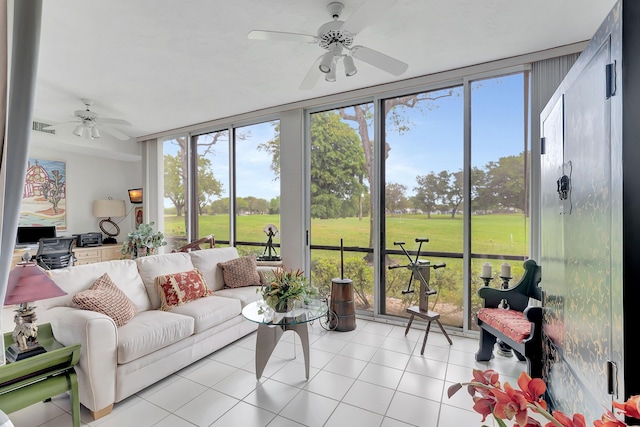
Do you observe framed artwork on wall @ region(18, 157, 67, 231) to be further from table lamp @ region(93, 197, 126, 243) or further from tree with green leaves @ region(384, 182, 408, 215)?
tree with green leaves @ region(384, 182, 408, 215)

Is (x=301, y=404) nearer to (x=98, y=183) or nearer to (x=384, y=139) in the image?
(x=384, y=139)

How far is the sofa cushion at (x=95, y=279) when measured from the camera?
7.78 ft

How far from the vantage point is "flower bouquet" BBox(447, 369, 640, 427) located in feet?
1.69

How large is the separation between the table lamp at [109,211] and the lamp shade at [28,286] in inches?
179

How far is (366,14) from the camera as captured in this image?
1849 millimetres

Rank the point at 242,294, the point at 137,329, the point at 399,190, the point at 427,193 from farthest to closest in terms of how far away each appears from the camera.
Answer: the point at 399,190 → the point at 427,193 → the point at 242,294 → the point at 137,329

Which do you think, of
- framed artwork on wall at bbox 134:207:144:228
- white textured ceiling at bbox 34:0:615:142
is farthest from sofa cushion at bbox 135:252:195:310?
framed artwork on wall at bbox 134:207:144:228

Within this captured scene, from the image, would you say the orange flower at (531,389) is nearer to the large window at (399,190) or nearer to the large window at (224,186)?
the large window at (399,190)

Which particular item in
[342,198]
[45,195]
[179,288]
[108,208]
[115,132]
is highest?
[115,132]

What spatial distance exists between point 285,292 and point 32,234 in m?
5.13

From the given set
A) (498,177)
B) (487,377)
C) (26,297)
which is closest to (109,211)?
(26,297)

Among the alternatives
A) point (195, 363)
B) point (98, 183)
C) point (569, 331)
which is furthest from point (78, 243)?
point (569, 331)

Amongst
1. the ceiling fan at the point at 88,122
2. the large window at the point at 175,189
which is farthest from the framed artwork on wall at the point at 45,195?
the large window at the point at 175,189

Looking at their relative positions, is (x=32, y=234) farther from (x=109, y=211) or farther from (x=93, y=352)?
(x=93, y=352)
